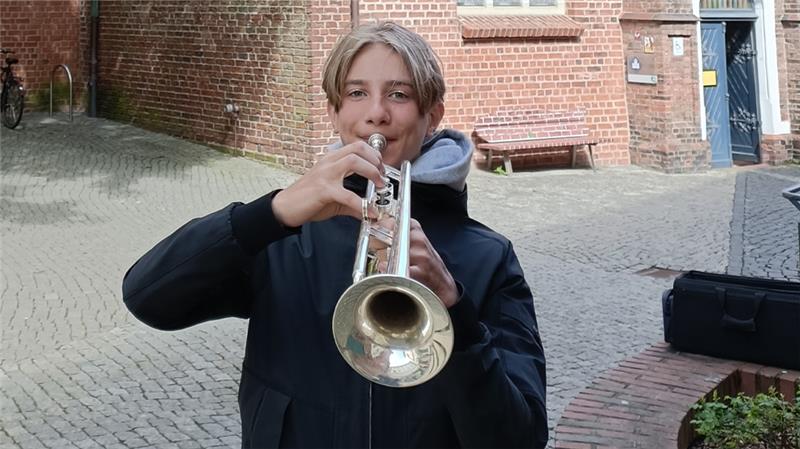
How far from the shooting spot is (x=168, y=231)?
33.5ft

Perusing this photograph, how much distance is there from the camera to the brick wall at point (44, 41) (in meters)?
16.4

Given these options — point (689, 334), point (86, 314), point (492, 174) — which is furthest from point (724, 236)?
point (86, 314)

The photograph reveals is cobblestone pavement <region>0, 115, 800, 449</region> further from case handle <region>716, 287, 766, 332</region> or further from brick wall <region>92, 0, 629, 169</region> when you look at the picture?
case handle <region>716, 287, 766, 332</region>

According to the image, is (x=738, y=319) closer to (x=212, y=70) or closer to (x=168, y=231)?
(x=168, y=231)

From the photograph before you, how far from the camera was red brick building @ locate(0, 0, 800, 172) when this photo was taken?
13547 mm

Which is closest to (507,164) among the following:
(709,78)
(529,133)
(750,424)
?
(529,133)

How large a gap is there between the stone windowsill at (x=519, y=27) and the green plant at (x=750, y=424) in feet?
32.3

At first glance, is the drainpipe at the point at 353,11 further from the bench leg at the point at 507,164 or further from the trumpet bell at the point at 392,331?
the trumpet bell at the point at 392,331

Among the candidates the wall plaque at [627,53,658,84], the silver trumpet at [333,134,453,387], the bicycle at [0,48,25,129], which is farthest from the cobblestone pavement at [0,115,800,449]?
the silver trumpet at [333,134,453,387]

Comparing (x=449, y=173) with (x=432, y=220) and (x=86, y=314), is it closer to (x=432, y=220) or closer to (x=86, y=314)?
(x=432, y=220)

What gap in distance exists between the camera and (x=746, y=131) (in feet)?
55.9

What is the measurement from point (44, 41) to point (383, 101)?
1565cm

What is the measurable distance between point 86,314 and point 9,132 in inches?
317

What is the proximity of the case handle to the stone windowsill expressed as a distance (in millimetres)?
9094
